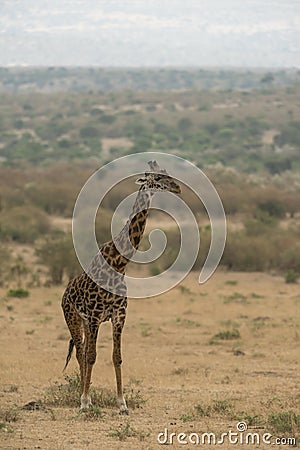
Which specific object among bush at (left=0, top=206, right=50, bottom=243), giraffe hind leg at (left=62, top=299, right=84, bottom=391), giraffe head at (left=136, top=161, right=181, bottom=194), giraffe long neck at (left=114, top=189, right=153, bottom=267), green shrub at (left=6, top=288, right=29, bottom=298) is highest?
bush at (left=0, top=206, right=50, bottom=243)

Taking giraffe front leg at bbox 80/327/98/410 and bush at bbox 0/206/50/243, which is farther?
bush at bbox 0/206/50/243

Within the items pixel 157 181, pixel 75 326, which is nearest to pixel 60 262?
pixel 75 326

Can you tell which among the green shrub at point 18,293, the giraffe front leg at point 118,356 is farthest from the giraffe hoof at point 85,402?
the green shrub at point 18,293

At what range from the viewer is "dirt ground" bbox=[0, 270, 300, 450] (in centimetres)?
772

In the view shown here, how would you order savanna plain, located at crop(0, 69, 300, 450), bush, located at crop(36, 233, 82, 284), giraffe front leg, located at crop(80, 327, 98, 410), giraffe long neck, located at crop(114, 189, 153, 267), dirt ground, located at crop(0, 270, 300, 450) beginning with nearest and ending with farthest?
dirt ground, located at crop(0, 270, 300, 450), savanna plain, located at crop(0, 69, 300, 450), giraffe front leg, located at crop(80, 327, 98, 410), giraffe long neck, located at crop(114, 189, 153, 267), bush, located at crop(36, 233, 82, 284)

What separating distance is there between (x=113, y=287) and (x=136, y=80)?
478 ft

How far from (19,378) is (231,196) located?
80.9 ft

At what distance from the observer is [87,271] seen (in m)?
8.97

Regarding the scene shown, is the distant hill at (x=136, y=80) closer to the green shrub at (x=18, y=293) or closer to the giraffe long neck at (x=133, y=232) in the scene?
the green shrub at (x=18, y=293)

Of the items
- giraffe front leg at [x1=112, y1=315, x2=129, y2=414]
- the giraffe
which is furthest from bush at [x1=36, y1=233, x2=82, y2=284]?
giraffe front leg at [x1=112, y1=315, x2=129, y2=414]

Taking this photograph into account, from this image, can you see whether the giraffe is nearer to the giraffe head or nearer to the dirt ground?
the giraffe head

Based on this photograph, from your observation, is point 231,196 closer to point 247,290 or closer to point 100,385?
point 247,290

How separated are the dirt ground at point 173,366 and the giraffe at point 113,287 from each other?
20.3 inches

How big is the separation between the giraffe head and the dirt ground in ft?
7.38
